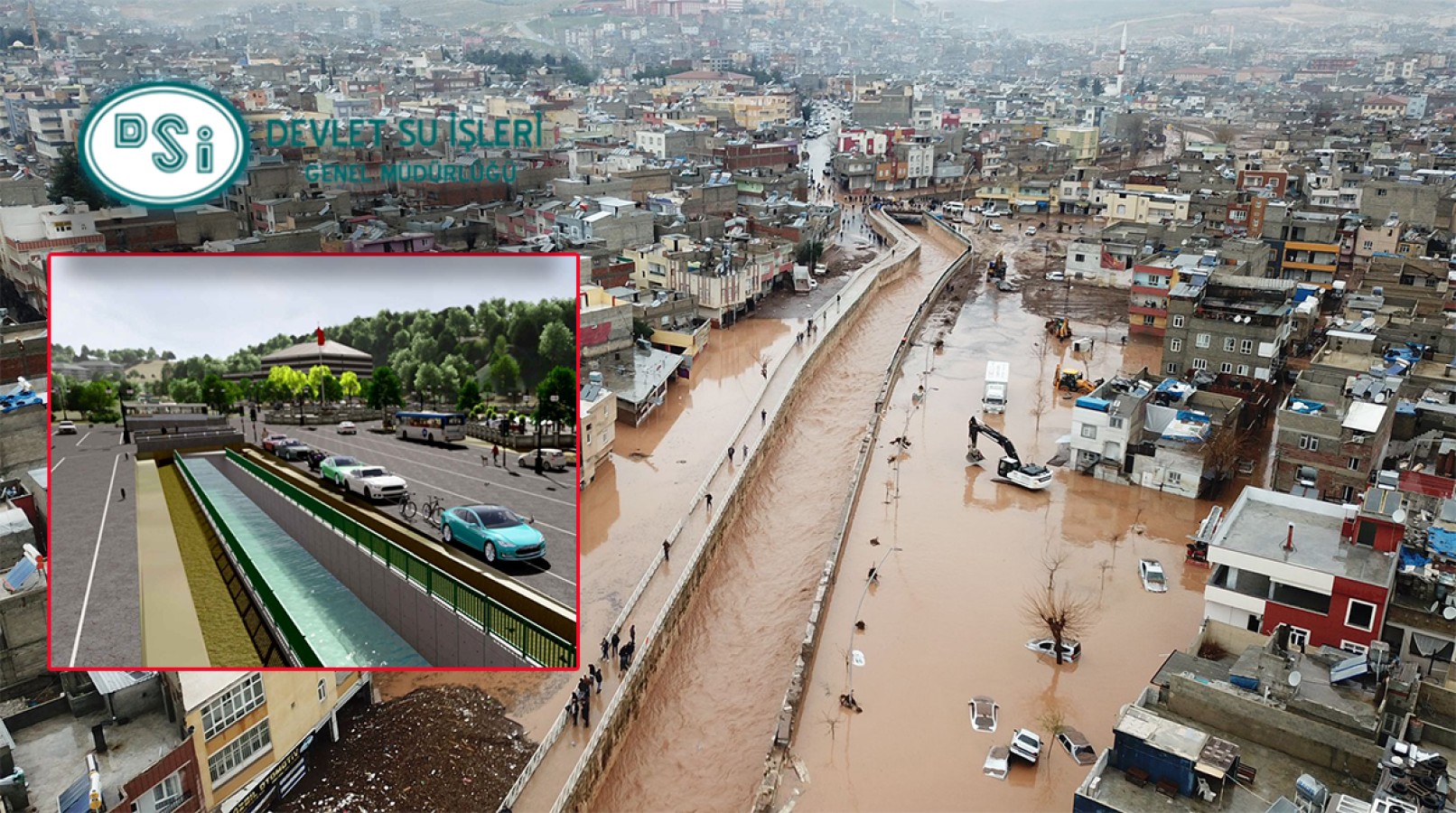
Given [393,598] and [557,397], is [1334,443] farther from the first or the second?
[393,598]

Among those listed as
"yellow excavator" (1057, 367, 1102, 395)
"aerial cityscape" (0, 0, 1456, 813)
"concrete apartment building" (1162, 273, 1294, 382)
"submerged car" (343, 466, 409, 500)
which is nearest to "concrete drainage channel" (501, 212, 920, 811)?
"aerial cityscape" (0, 0, 1456, 813)

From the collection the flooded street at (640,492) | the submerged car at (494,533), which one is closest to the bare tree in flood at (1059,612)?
the flooded street at (640,492)

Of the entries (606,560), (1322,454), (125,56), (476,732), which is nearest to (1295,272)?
(1322,454)

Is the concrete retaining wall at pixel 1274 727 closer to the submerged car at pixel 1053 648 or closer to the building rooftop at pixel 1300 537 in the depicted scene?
the building rooftop at pixel 1300 537

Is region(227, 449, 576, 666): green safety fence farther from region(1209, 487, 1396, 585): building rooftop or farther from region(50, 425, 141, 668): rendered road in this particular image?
region(1209, 487, 1396, 585): building rooftop

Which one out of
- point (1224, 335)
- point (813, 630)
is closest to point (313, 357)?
point (813, 630)

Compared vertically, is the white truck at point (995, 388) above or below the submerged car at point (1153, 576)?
above

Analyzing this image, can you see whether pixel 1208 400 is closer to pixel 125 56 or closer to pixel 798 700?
pixel 798 700
